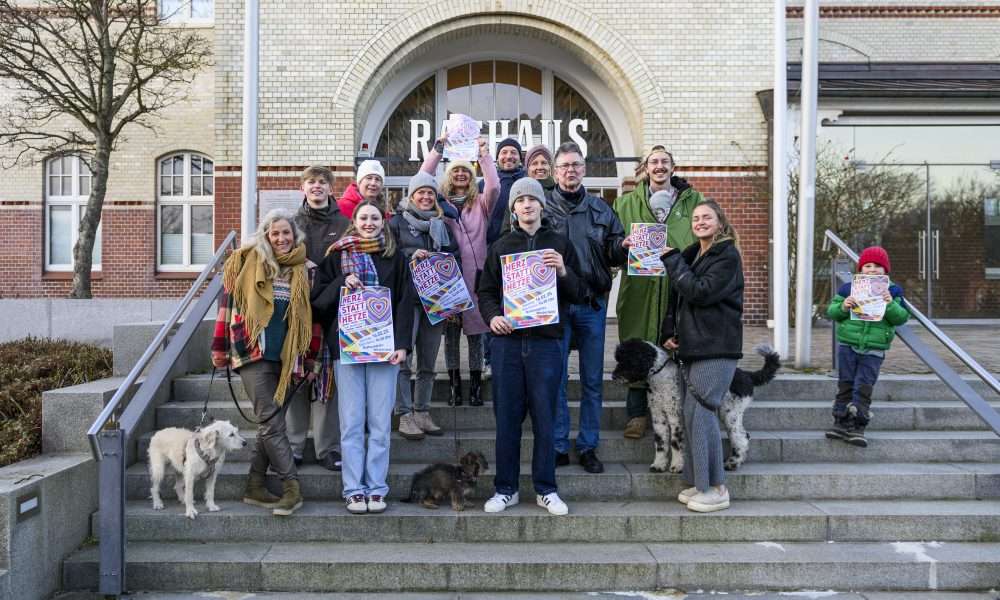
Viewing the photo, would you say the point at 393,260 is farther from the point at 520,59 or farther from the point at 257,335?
the point at 520,59

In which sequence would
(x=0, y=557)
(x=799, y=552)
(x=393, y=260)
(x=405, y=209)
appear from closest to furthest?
(x=0, y=557), (x=799, y=552), (x=393, y=260), (x=405, y=209)

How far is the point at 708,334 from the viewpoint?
16.4 feet

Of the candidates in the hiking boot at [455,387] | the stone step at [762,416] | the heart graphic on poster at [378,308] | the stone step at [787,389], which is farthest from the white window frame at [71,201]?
the heart graphic on poster at [378,308]

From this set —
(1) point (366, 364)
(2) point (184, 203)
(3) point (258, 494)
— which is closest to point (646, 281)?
(1) point (366, 364)

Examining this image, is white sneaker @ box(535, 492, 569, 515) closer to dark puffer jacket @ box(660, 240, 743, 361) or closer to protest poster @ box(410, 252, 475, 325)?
dark puffer jacket @ box(660, 240, 743, 361)

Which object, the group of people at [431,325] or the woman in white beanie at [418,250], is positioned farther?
Answer: the woman in white beanie at [418,250]

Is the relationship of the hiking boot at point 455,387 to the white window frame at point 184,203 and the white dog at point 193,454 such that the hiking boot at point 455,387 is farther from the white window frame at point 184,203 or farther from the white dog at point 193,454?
the white window frame at point 184,203

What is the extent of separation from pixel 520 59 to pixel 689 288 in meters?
10.5

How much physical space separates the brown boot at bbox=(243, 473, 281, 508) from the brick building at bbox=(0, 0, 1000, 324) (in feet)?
27.6

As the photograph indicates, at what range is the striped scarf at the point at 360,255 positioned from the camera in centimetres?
514

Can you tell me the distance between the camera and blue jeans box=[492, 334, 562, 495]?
196 inches

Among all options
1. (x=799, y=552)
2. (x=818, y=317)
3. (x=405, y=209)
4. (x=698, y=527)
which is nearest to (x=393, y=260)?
(x=405, y=209)

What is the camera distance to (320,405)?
545 cm

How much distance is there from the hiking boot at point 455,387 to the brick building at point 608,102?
7634 mm
